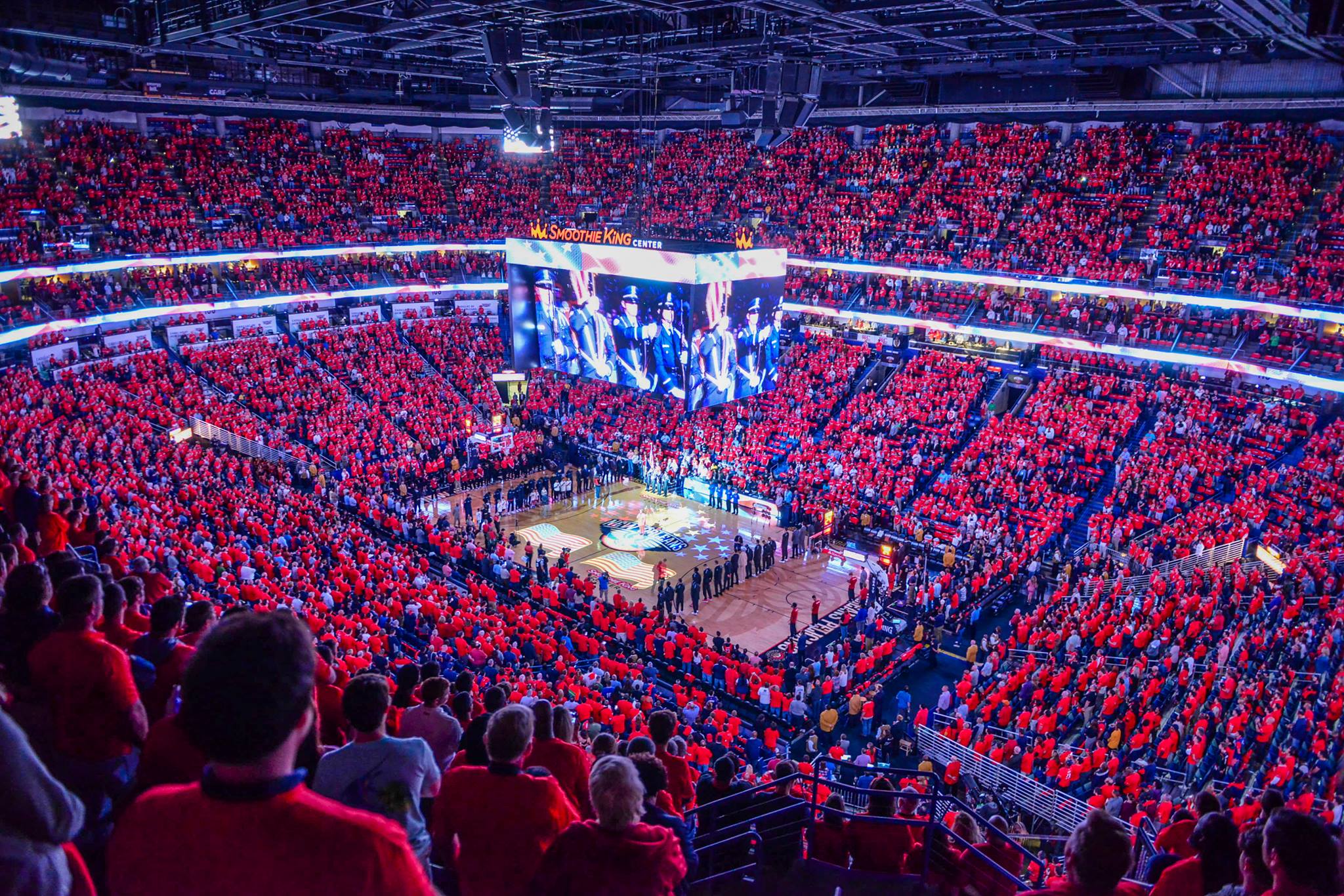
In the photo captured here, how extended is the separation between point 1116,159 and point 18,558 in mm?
38794

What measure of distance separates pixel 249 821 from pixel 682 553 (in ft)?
80.0

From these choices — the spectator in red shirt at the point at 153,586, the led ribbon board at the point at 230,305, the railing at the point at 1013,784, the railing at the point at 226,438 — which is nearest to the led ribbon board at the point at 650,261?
the railing at the point at 226,438

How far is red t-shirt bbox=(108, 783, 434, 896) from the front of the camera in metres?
1.87

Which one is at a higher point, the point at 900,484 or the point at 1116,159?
the point at 1116,159

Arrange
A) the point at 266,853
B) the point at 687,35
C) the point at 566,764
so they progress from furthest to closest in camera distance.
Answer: the point at 687,35 < the point at 566,764 < the point at 266,853

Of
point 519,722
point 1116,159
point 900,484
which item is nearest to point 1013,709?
point 900,484

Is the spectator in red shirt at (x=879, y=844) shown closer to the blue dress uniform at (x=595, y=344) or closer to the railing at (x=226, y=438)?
the blue dress uniform at (x=595, y=344)

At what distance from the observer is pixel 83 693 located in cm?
386

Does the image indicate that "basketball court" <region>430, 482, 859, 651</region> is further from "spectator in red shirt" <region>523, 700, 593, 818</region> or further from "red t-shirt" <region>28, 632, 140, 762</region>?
"red t-shirt" <region>28, 632, 140, 762</region>

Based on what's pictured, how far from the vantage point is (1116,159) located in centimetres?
3503

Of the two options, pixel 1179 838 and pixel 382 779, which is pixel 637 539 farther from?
pixel 382 779

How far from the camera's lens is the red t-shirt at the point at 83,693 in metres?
3.85

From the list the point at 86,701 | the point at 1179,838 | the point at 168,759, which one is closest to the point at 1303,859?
the point at 1179,838

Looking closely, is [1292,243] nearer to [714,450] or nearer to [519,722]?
[714,450]
